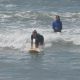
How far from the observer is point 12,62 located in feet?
73.0

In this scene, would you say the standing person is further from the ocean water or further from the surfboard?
the surfboard

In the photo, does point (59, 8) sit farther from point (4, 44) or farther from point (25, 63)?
point (25, 63)

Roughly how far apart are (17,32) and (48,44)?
3.05 meters

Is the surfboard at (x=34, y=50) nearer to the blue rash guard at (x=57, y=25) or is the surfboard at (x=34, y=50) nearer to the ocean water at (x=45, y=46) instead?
the ocean water at (x=45, y=46)

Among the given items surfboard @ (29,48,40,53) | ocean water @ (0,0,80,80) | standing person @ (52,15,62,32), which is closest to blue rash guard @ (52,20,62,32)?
standing person @ (52,15,62,32)

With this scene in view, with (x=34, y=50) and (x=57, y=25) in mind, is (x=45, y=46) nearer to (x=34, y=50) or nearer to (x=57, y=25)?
(x=34, y=50)

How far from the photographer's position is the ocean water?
20.3 m

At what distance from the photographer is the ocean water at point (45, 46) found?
800 inches

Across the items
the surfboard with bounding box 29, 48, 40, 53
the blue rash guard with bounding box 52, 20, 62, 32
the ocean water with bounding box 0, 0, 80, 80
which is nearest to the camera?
the ocean water with bounding box 0, 0, 80, 80

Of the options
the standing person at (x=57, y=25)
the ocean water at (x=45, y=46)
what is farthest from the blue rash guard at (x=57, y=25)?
the ocean water at (x=45, y=46)

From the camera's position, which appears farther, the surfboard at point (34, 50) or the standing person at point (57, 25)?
the standing person at point (57, 25)

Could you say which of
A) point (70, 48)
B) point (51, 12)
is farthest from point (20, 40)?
point (51, 12)

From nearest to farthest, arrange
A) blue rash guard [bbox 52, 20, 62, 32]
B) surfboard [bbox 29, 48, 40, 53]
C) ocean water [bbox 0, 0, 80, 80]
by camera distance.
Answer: ocean water [bbox 0, 0, 80, 80] → surfboard [bbox 29, 48, 40, 53] → blue rash guard [bbox 52, 20, 62, 32]

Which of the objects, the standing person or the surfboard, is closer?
the surfboard
